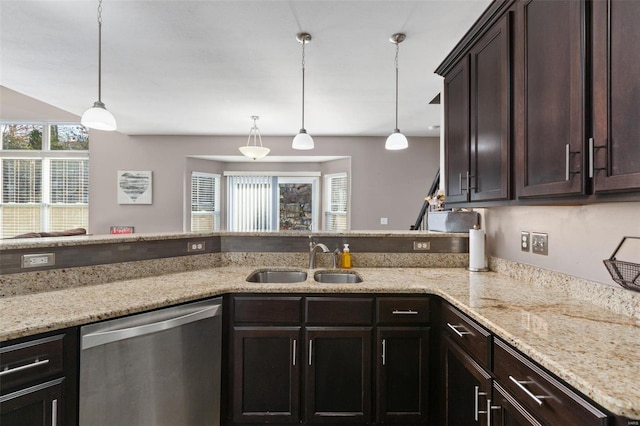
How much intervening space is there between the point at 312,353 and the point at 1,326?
1.37 m

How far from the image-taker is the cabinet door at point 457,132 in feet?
6.52

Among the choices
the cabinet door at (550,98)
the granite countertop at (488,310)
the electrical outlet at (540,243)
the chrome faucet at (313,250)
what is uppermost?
the cabinet door at (550,98)

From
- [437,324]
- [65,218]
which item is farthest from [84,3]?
[65,218]

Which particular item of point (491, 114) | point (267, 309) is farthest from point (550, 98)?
point (267, 309)

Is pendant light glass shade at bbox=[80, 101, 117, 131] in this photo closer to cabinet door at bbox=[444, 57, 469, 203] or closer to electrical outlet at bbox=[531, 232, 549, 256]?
cabinet door at bbox=[444, 57, 469, 203]

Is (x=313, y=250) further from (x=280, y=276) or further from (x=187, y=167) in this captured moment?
(x=187, y=167)

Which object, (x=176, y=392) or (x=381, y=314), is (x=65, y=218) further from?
(x=381, y=314)

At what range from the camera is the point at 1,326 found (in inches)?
45.0

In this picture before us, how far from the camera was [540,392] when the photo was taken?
941 mm

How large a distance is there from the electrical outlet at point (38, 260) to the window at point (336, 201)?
460 cm

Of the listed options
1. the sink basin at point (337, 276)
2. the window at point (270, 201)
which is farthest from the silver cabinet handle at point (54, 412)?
the window at point (270, 201)

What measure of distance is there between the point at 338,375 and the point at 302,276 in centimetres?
74

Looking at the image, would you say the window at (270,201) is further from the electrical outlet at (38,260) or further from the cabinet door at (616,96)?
the cabinet door at (616,96)

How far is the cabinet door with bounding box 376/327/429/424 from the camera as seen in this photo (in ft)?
5.82
